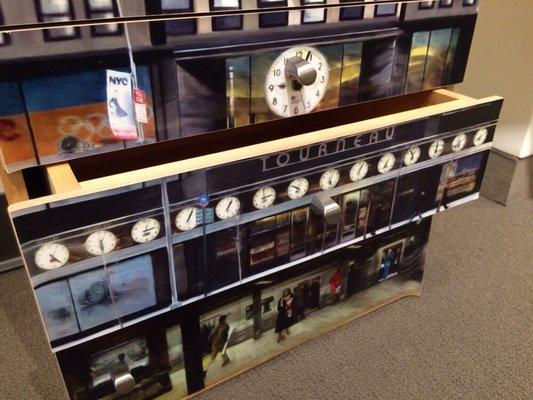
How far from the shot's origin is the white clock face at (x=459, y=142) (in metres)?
0.75

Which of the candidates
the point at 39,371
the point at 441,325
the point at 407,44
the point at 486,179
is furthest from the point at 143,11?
the point at 486,179

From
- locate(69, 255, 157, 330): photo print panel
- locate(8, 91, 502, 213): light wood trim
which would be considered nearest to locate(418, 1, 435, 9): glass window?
locate(8, 91, 502, 213): light wood trim

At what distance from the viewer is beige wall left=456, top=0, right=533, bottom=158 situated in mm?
1191

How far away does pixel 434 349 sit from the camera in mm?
904

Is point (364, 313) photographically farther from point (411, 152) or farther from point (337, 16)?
point (337, 16)

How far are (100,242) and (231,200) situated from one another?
0.15 metres

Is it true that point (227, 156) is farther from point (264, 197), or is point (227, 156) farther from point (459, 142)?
point (459, 142)

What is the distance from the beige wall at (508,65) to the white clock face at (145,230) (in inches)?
41.3

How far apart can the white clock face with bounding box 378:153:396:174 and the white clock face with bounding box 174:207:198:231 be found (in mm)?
285

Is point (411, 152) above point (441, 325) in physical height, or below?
above

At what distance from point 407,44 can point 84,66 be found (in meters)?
0.44

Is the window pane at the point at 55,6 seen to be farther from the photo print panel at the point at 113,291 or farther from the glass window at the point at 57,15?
the photo print panel at the point at 113,291

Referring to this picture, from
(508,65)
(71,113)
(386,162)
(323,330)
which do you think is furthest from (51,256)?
(508,65)

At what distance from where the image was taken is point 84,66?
0.49 m
